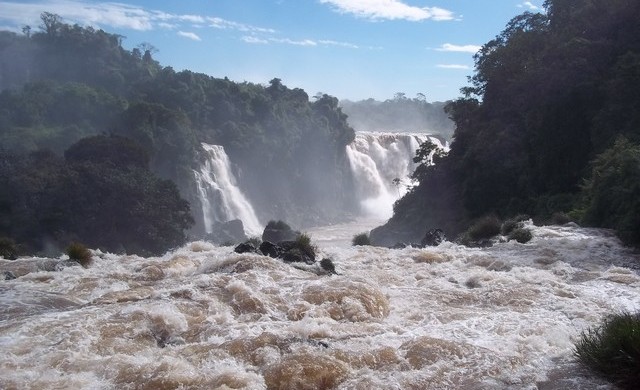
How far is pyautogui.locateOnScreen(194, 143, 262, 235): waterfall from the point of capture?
129 ft

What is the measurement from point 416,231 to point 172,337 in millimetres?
24080

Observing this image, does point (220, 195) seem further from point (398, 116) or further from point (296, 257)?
point (398, 116)

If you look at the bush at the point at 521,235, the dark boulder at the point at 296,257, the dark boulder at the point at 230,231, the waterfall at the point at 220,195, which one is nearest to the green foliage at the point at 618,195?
the bush at the point at 521,235

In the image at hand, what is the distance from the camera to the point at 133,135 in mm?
37000

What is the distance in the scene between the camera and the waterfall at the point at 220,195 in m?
39.2

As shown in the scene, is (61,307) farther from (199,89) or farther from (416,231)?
(199,89)

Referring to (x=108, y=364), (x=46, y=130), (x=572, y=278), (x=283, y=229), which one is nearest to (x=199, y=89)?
(x=46, y=130)

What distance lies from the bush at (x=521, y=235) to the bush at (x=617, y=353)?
1050cm

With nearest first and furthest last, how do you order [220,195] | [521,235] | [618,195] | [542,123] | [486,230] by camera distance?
[521,235]
[618,195]
[486,230]
[542,123]
[220,195]

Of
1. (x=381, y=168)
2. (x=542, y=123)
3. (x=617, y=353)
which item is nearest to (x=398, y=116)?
(x=381, y=168)

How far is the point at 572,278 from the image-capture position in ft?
42.3

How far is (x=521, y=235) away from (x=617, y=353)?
37.5 feet

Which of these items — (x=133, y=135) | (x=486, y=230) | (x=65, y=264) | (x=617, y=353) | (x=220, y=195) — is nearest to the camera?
(x=617, y=353)

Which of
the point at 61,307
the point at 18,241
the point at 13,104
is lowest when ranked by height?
the point at 18,241
